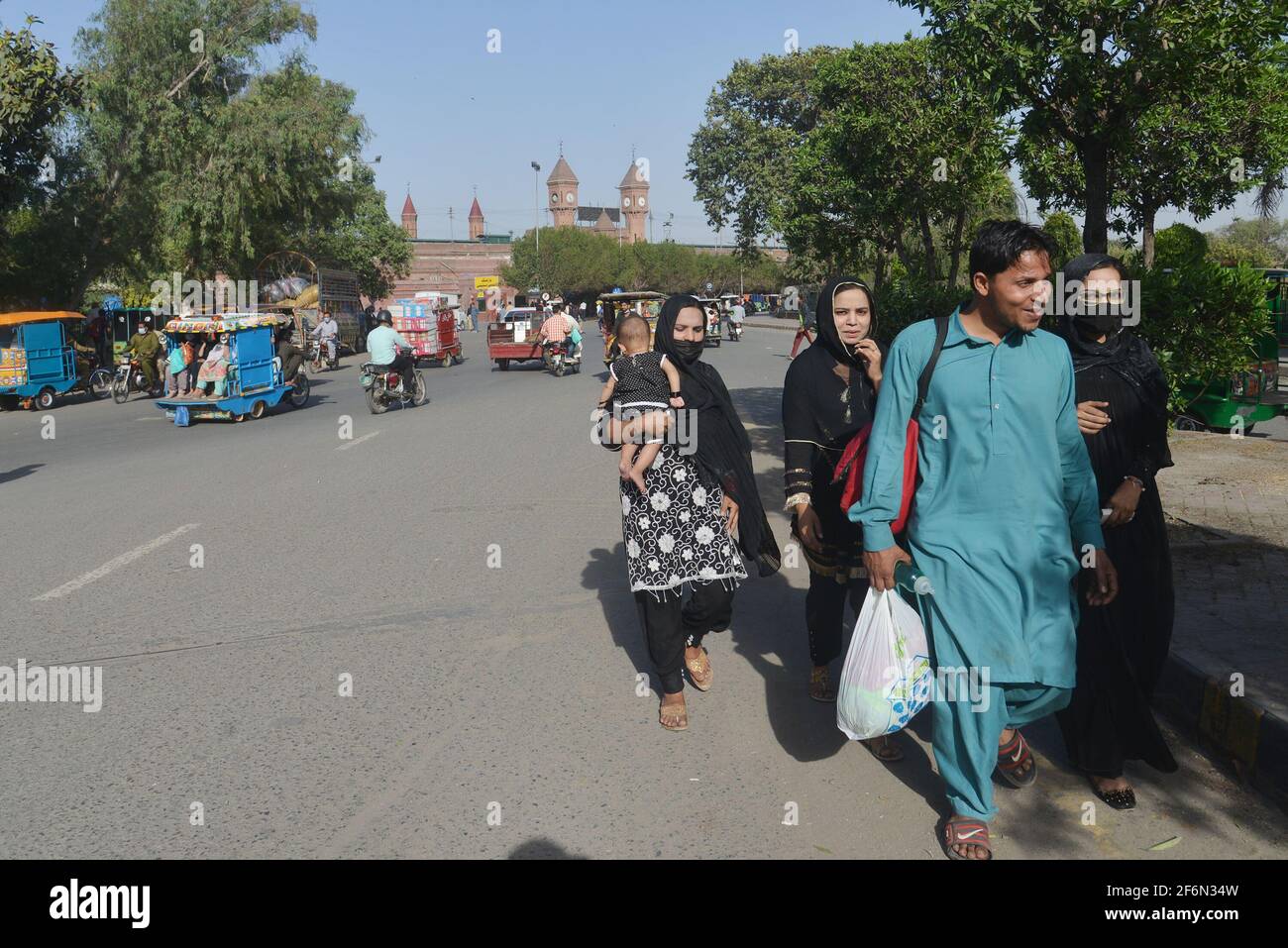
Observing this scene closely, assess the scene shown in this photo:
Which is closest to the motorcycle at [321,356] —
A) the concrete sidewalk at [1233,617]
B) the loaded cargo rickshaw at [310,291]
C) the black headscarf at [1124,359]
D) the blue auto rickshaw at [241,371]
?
the loaded cargo rickshaw at [310,291]

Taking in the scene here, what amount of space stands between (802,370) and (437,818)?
2.20 metres

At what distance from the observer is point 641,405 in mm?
4590

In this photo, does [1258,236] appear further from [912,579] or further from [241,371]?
[912,579]

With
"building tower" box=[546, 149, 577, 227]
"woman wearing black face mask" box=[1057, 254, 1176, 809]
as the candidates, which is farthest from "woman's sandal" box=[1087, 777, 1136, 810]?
"building tower" box=[546, 149, 577, 227]

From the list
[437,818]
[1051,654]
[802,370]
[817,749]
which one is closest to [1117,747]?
[1051,654]

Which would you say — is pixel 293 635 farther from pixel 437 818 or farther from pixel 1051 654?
pixel 1051 654

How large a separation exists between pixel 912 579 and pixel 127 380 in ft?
71.2

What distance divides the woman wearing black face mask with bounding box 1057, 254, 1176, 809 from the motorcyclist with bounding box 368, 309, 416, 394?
14585mm

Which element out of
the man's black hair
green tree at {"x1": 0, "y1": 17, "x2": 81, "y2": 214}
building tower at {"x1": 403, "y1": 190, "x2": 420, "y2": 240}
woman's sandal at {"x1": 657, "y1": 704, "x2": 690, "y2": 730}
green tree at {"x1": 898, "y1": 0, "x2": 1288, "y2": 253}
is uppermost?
building tower at {"x1": 403, "y1": 190, "x2": 420, "y2": 240}

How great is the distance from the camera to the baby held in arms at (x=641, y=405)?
15.0 ft

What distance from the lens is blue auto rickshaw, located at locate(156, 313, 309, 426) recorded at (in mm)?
17156

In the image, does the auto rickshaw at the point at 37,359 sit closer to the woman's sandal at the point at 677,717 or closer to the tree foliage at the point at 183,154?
the tree foliage at the point at 183,154

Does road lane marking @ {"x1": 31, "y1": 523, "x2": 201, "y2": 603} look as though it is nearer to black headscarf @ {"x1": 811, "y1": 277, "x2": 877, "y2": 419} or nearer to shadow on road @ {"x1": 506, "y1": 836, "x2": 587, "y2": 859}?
shadow on road @ {"x1": 506, "y1": 836, "x2": 587, "y2": 859}

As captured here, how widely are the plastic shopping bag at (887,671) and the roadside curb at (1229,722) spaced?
4.75 feet
